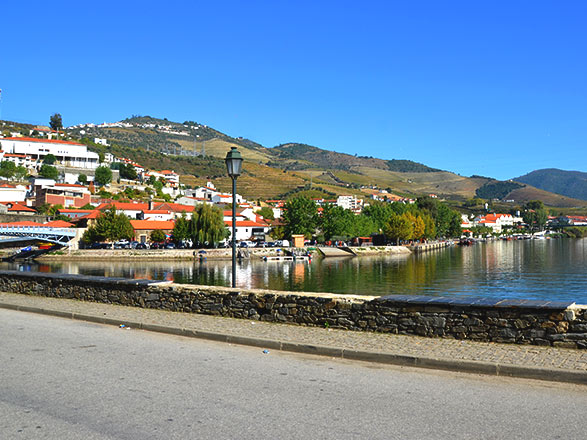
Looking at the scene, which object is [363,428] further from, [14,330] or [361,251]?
[361,251]

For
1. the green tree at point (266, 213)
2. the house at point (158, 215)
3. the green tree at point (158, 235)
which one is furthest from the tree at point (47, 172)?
the green tree at point (266, 213)

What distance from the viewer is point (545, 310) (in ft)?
30.9

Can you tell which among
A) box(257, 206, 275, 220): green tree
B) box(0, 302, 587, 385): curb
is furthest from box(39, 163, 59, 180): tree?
box(0, 302, 587, 385): curb

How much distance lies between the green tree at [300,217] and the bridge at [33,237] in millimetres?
44028

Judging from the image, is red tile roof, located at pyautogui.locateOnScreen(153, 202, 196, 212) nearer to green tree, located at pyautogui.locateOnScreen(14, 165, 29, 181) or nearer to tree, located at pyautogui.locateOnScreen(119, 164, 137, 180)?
tree, located at pyautogui.locateOnScreen(119, 164, 137, 180)

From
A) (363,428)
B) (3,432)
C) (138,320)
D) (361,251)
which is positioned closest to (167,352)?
(138,320)

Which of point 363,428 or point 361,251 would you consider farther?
point 361,251

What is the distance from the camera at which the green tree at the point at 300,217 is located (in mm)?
117700

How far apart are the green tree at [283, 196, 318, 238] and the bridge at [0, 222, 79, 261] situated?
1733 inches

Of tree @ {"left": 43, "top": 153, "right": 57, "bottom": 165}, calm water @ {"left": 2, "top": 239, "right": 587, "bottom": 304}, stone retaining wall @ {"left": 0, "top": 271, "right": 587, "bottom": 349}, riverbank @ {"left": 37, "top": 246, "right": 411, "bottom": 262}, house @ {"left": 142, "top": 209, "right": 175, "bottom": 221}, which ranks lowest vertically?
calm water @ {"left": 2, "top": 239, "right": 587, "bottom": 304}

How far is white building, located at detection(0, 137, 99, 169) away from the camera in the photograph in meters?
166

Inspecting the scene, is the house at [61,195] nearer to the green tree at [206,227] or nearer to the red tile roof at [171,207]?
the red tile roof at [171,207]

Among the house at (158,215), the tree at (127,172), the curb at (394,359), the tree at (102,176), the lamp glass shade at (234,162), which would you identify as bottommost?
the curb at (394,359)

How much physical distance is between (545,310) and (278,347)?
16.3ft
